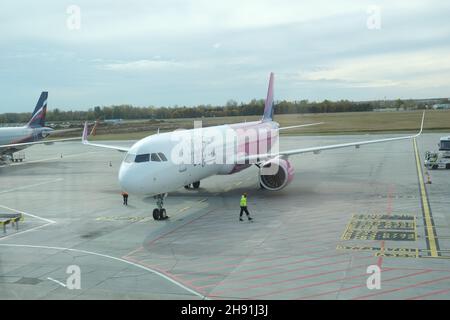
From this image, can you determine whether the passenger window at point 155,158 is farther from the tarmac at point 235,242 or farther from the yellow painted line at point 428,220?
the yellow painted line at point 428,220

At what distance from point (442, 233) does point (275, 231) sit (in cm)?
712

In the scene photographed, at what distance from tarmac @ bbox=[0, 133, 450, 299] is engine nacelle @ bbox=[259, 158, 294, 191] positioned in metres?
0.81

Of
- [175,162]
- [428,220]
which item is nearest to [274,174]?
[175,162]

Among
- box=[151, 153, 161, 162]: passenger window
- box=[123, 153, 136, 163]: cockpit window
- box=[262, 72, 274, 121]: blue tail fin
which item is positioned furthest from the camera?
box=[262, 72, 274, 121]: blue tail fin

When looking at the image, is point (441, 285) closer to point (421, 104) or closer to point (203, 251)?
point (203, 251)

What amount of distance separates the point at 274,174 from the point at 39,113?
36240 millimetres

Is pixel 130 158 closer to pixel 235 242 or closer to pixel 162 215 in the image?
pixel 162 215

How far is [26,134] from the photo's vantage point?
54.4 meters

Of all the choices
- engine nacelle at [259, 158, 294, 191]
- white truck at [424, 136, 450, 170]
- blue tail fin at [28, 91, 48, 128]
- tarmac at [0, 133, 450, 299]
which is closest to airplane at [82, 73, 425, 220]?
engine nacelle at [259, 158, 294, 191]

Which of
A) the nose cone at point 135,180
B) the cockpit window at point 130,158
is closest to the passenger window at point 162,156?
the cockpit window at point 130,158

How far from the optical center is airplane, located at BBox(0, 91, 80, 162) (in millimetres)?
53062

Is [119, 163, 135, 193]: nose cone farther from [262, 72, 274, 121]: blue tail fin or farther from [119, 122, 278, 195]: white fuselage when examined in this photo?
[262, 72, 274, 121]: blue tail fin
